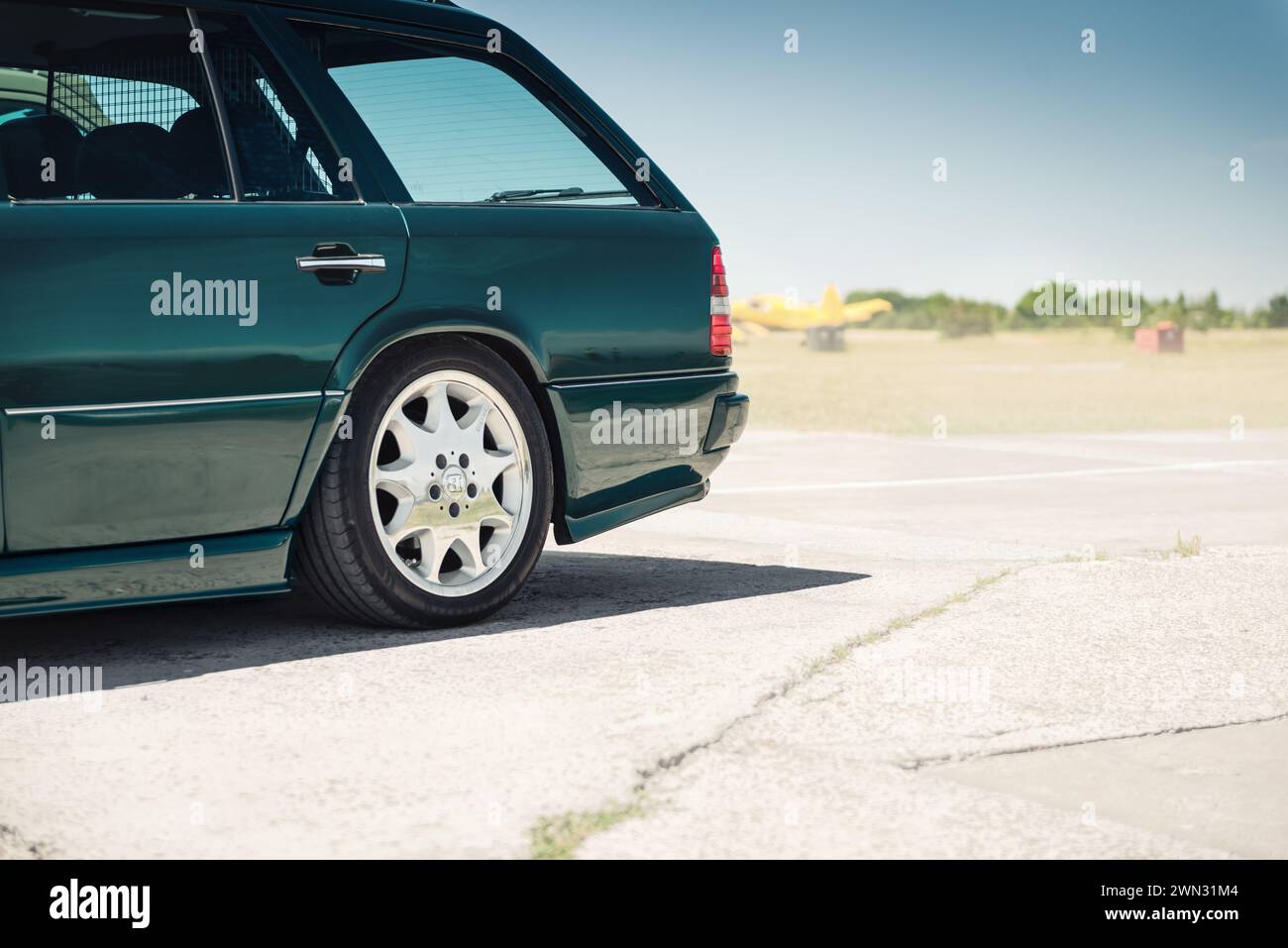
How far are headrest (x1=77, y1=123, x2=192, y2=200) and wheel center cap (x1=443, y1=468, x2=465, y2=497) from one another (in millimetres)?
1089

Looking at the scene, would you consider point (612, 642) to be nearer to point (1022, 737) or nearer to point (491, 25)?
point (1022, 737)

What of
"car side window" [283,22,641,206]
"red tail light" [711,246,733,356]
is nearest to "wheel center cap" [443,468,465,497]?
"car side window" [283,22,641,206]

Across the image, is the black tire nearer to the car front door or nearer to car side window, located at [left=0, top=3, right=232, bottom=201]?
the car front door

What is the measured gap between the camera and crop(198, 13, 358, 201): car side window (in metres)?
4.66

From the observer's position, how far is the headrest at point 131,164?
14.3 feet

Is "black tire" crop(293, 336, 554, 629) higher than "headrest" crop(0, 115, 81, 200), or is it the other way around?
"headrest" crop(0, 115, 81, 200)

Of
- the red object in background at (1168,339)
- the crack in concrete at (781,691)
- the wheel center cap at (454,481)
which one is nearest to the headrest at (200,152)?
the wheel center cap at (454,481)

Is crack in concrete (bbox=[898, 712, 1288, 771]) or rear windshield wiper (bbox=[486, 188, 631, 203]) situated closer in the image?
crack in concrete (bbox=[898, 712, 1288, 771])

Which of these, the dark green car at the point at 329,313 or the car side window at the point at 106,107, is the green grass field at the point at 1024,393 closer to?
the dark green car at the point at 329,313

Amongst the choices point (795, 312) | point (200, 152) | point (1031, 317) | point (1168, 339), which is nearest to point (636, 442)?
point (200, 152)

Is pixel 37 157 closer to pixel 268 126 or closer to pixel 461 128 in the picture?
pixel 268 126

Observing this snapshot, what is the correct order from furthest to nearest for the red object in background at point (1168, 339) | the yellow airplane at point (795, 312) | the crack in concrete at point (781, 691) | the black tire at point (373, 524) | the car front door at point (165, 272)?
the yellow airplane at point (795, 312) → the red object in background at point (1168, 339) → the black tire at point (373, 524) → the car front door at point (165, 272) → the crack in concrete at point (781, 691)
